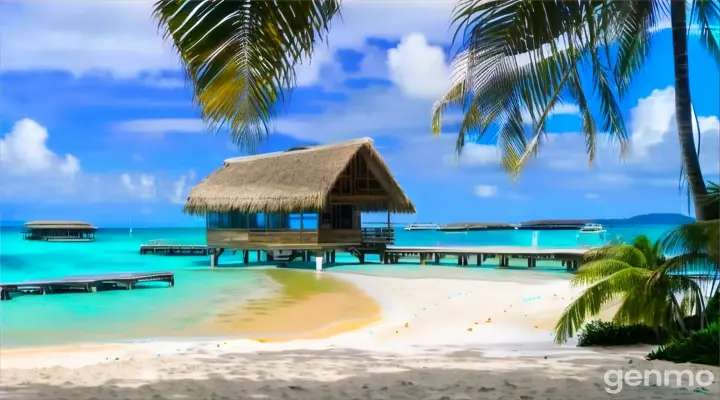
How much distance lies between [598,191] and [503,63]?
28902 mm

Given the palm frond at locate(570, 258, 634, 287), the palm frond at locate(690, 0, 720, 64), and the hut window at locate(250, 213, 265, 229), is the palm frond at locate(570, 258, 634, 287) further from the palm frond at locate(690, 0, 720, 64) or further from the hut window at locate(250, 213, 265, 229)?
the hut window at locate(250, 213, 265, 229)

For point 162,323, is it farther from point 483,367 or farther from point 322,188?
point 322,188

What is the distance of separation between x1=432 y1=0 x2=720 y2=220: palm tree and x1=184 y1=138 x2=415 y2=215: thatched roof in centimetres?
1130

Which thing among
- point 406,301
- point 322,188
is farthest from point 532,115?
point 322,188

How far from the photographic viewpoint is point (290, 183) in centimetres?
1750

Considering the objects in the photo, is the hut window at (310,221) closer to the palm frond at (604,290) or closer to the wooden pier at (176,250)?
the wooden pier at (176,250)

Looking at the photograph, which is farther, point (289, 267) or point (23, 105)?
point (23, 105)

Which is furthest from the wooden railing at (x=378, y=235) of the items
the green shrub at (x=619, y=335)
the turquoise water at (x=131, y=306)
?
the green shrub at (x=619, y=335)

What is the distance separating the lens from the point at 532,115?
14.8 ft

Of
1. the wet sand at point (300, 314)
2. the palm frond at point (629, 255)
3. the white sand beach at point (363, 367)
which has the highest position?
the palm frond at point (629, 255)

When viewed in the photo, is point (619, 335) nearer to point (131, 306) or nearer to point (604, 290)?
point (604, 290)

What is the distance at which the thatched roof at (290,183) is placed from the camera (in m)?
16.8

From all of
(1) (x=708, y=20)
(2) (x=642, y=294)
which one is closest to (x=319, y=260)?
(1) (x=708, y=20)

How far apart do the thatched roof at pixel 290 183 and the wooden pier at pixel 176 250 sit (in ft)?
19.7
